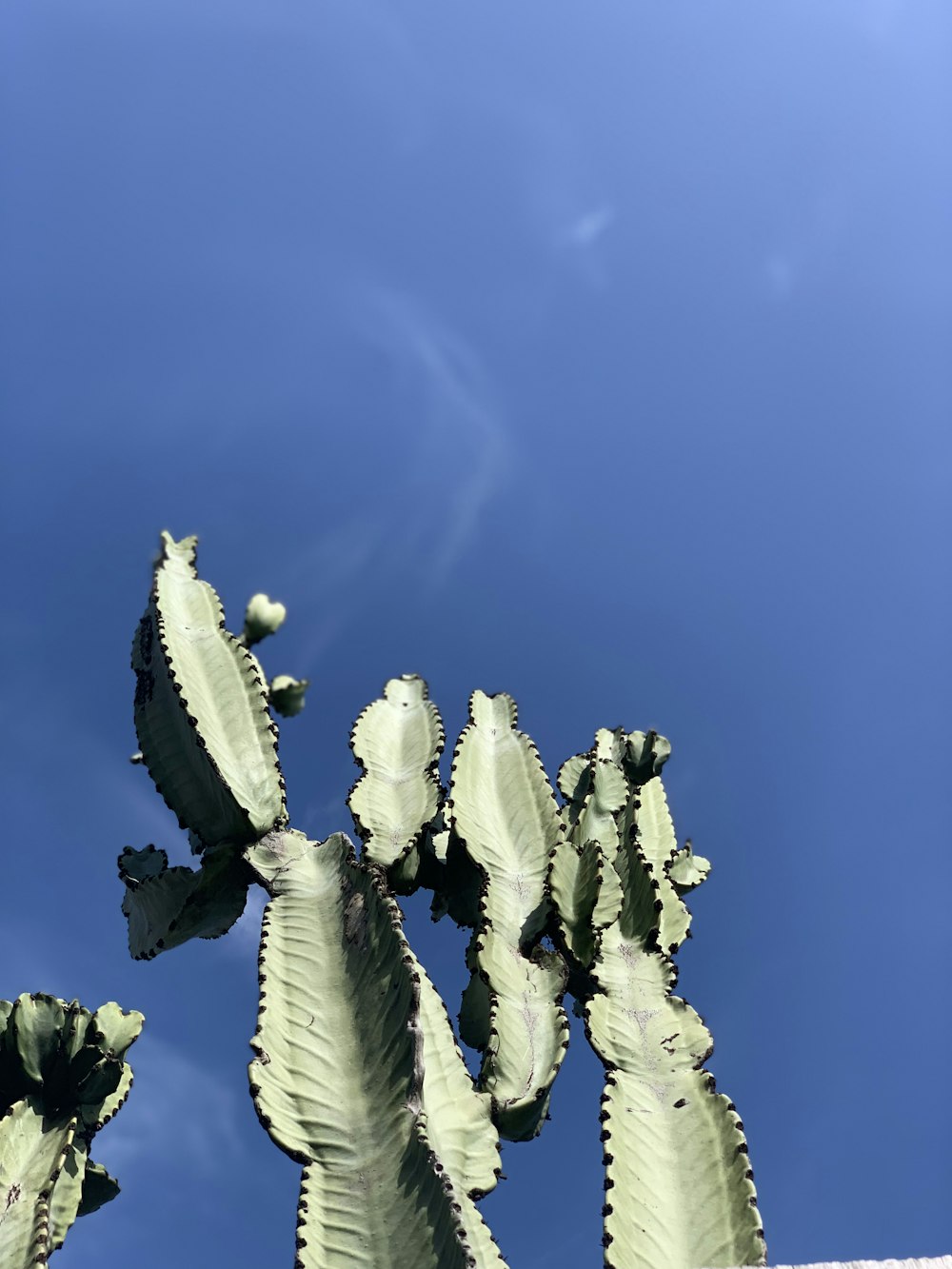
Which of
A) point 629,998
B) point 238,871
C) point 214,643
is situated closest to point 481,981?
point 629,998

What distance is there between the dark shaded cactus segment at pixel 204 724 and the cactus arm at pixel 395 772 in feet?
0.99

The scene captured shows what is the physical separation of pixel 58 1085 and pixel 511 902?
1.31 meters

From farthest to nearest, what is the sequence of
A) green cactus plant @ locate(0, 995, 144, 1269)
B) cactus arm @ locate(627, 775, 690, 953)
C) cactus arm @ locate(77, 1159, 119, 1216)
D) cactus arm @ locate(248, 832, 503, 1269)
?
cactus arm @ locate(627, 775, 690, 953) < cactus arm @ locate(77, 1159, 119, 1216) < green cactus plant @ locate(0, 995, 144, 1269) < cactus arm @ locate(248, 832, 503, 1269)

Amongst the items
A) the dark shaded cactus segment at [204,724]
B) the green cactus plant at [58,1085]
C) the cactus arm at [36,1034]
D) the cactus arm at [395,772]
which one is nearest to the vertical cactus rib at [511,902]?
the cactus arm at [395,772]

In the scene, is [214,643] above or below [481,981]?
above

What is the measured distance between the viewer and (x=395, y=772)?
334 centimetres

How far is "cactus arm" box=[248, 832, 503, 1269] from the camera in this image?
1.87 metres

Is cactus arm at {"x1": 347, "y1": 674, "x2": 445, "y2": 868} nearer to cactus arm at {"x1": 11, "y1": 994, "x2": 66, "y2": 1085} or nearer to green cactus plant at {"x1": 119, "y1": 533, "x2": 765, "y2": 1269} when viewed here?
green cactus plant at {"x1": 119, "y1": 533, "x2": 765, "y2": 1269}

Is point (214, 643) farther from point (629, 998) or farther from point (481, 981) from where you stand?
point (629, 998)

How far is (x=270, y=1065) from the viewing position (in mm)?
2160

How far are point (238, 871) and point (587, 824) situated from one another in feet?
3.84

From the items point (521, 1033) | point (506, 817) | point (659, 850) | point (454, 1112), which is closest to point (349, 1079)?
point (454, 1112)

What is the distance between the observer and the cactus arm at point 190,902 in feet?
9.67

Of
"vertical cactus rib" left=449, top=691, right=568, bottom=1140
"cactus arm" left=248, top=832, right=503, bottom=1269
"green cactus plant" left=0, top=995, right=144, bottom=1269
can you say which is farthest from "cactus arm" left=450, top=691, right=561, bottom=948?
"green cactus plant" left=0, top=995, right=144, bottom=1269
